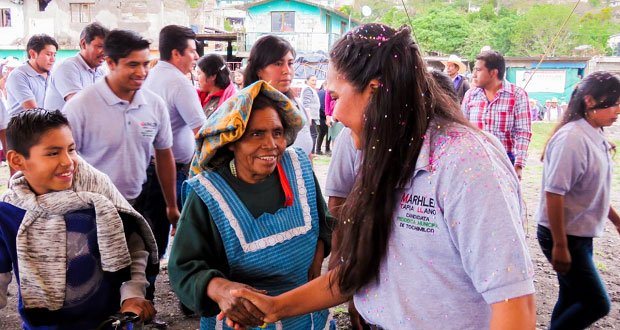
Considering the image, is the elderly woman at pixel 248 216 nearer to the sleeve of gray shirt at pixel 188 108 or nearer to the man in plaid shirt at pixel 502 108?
the sleeve of gray shirt at pixel 188 108

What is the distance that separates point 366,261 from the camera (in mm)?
1337

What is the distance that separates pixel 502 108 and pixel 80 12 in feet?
98.3

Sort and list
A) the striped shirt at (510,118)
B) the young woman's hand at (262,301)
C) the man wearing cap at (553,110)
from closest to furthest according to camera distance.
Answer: the young woman's hand at (262,301) < the striped shirt at (510,118) < the man wearing cap at (553,110)

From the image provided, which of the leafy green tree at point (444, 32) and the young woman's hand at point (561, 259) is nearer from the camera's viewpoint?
the young woman's hand at point (561, 259)

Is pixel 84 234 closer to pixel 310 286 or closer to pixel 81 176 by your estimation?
pixel 81 176

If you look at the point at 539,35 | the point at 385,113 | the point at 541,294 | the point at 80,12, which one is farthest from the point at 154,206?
the point at 539,35

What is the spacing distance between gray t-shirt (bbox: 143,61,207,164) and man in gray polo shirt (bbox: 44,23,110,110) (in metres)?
0.86

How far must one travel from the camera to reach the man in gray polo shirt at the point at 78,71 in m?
4.43

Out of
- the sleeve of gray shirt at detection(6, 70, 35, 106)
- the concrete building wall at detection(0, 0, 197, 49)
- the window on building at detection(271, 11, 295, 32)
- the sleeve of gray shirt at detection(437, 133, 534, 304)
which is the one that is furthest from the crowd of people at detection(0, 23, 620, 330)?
the window on building at detection(271, 11, 295, 32)

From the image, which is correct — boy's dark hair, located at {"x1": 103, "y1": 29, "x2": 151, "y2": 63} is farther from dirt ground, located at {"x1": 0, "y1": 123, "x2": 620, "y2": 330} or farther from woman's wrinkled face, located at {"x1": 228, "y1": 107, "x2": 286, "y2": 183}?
dirt ground, located at {"x1": 0, "y1": 123, "x2": 620, "y2": 330}

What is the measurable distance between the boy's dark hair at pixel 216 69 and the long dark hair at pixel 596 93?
9.84 feet

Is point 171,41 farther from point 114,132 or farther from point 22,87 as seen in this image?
point 22,87

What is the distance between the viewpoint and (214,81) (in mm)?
4707

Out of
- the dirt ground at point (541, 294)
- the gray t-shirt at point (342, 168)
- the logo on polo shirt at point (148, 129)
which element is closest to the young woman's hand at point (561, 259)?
the dirt ground at point (541, 294)
